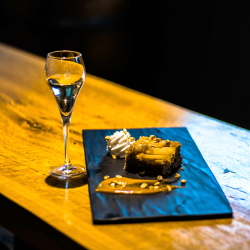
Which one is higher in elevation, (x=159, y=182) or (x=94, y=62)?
(x=159, y=182)

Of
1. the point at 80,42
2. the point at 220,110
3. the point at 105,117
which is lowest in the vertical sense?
the point at 220,110

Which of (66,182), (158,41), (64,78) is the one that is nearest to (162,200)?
(66,182)

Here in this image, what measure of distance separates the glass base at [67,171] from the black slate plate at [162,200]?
0.09 ft

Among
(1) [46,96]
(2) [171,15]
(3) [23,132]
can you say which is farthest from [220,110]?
(3) [23,132]

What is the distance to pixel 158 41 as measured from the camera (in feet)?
14.8

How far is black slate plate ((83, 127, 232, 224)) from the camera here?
3.39 feet

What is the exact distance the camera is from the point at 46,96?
80.6 inches

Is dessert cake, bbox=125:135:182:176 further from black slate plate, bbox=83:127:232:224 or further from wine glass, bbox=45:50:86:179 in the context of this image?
wine glass, bbox=45:50:86:179

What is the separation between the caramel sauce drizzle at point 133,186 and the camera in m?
1.14

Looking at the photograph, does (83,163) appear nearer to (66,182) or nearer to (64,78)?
(66,182)

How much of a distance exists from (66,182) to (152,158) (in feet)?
0.76

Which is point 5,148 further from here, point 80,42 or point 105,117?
point 80,42

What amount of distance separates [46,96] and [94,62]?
275cm

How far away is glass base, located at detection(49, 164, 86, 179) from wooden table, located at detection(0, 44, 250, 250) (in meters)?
0.03
